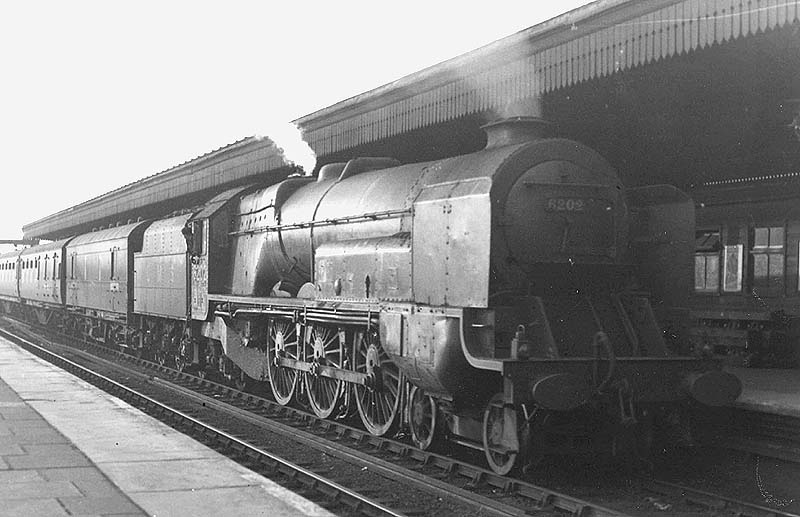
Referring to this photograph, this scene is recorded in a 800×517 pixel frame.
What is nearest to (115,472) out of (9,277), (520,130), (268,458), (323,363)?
(268,458)

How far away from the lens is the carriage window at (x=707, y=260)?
15680 mm

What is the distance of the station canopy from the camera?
306 inches

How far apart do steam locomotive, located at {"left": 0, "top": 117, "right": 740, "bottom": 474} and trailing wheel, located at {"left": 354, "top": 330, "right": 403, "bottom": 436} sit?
2 cm

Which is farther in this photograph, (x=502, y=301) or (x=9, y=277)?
(x=9, y=277)

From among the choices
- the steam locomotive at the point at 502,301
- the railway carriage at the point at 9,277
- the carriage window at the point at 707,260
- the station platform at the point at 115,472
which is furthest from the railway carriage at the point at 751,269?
the railway carriage at the point at 9,277

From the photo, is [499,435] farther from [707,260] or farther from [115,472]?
[707,260]

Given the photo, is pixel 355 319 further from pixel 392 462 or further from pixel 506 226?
pixel 506 226

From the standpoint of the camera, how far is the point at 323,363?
11.0 metres

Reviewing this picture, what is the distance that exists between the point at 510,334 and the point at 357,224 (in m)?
2.97

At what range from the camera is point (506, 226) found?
25.9 ft

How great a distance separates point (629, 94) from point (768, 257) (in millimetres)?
Result: 6520

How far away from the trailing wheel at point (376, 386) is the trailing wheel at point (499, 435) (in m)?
1.54

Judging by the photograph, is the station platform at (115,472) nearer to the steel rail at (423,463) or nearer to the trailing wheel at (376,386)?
the steel rail at (423,463)

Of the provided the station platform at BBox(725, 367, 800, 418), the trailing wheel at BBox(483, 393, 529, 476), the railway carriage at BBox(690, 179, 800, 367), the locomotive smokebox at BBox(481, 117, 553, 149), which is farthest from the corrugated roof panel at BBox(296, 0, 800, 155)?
the railway carriage at BBox(690, 179, 800, 367)
